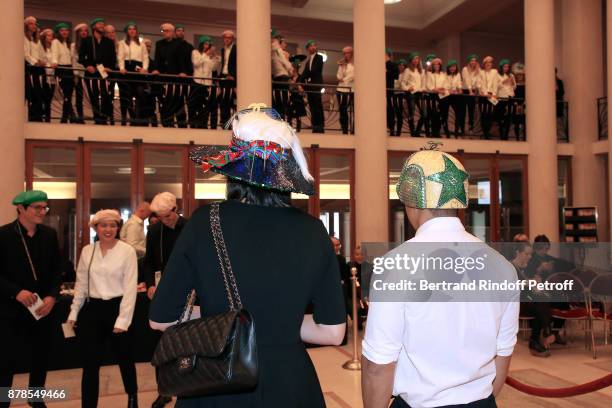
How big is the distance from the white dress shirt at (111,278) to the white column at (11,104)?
498cm

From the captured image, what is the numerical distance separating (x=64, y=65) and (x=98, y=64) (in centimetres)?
60

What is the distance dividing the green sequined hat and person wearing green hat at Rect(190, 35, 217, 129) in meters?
9.12

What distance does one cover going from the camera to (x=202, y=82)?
10359mm

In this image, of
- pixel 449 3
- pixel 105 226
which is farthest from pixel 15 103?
pixel 449 3

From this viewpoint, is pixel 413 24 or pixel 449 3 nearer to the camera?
pixel 449 3

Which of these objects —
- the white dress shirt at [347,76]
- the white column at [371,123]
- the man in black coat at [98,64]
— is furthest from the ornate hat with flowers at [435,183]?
the white dress shirt at [347,76]

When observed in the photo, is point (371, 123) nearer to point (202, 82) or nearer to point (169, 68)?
point (202, 82)

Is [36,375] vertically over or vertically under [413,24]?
under

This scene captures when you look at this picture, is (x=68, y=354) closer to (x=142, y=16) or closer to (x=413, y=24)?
(x=142, y=16)

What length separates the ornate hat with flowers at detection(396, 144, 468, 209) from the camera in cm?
145

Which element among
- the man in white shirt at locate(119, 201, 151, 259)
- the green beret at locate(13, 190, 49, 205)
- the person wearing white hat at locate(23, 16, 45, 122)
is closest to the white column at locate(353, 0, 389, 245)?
the man in white shirt at locate(119, 201, 151, 259)

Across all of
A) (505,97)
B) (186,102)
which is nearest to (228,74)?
(186,102)

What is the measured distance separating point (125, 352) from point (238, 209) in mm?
2940

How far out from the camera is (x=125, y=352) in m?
3.98
